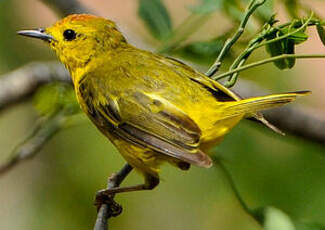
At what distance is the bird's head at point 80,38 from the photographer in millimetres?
3938

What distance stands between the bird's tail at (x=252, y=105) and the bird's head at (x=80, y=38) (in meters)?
0.93

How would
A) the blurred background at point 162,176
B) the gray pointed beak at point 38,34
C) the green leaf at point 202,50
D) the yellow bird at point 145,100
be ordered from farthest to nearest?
the blurred background at point 162,176, the gray pointed beak at point 38,34, the green leaf at point 202,50, the yellow bird at point 145,100

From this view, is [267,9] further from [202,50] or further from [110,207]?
[110,207]

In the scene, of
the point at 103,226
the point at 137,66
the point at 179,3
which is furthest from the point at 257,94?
the point at 179,3

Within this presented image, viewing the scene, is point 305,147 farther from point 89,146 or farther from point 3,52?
point 3,52

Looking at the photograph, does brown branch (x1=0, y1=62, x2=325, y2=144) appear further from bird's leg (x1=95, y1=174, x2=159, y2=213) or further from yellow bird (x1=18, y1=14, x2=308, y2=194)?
bird's leg (x1=95, y1=174, x2=159, y2=213)

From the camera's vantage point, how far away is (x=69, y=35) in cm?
397

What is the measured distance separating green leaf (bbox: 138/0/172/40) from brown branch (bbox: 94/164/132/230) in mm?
757

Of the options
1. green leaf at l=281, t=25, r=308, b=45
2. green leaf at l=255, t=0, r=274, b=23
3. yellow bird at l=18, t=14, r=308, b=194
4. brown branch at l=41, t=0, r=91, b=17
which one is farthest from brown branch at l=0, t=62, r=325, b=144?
green leaf at l=281, t=25, r=308, b=45

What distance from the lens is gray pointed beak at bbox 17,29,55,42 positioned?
12.5ft

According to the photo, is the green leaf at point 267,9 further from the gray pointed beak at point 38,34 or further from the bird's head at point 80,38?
the gray pointed beak at point 38,34

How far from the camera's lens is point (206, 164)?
312 centimetres

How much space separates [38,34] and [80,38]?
0.77 ft

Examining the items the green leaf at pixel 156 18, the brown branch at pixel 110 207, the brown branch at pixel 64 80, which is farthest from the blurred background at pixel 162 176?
the brown branch at pixel 110 207
